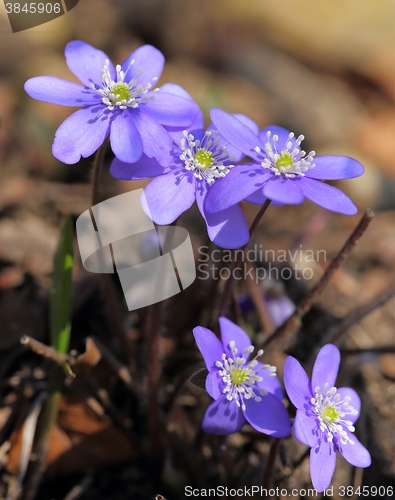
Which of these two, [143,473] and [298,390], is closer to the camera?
[298,390]

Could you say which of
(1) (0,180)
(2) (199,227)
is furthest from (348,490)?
(1) (0,180)

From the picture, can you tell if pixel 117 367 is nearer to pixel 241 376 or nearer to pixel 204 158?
pixel 241 376

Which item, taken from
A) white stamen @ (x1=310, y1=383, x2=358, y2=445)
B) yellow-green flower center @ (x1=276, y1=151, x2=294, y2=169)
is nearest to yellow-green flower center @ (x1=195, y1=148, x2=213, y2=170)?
yellow-green flower center @ (x1=276, y1=151, x2=294, y2=169)

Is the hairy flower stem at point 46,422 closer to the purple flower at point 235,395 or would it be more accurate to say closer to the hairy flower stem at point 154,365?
the hairy flower stem at point 154,365

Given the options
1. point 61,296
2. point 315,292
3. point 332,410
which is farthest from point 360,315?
point 61,296

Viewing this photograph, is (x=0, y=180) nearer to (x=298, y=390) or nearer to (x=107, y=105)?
(x=107, y=105)

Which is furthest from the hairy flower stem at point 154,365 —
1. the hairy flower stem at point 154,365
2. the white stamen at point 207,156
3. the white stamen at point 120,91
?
the white stamen at point 120,91
